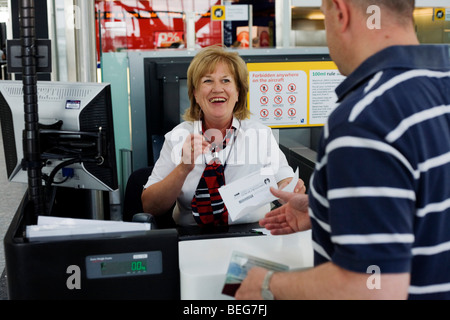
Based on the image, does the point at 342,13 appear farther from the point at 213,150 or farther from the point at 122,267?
the point at 213,150

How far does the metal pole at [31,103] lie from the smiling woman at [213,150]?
2.64ft

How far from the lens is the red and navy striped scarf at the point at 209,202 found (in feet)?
7.17

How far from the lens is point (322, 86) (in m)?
3.62

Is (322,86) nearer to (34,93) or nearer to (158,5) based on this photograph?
(34,93)

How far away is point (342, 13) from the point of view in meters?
0.98

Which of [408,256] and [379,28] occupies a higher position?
[379,28]

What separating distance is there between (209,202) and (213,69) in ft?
2.06

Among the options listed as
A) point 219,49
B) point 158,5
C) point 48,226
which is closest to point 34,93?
point 48,226

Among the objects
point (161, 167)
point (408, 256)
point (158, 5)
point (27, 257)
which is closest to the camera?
point (408, 256)

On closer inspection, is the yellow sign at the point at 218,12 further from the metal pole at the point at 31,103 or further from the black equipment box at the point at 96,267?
the black equipment box at the point at 96,267

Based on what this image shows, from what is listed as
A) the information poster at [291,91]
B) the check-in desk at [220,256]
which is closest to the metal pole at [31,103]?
the check-in desk at [220,256]

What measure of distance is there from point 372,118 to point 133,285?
628 millimetres

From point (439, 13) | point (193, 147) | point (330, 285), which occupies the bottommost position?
point (330, 285)

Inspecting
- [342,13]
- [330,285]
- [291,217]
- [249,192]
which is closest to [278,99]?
[249,192]
